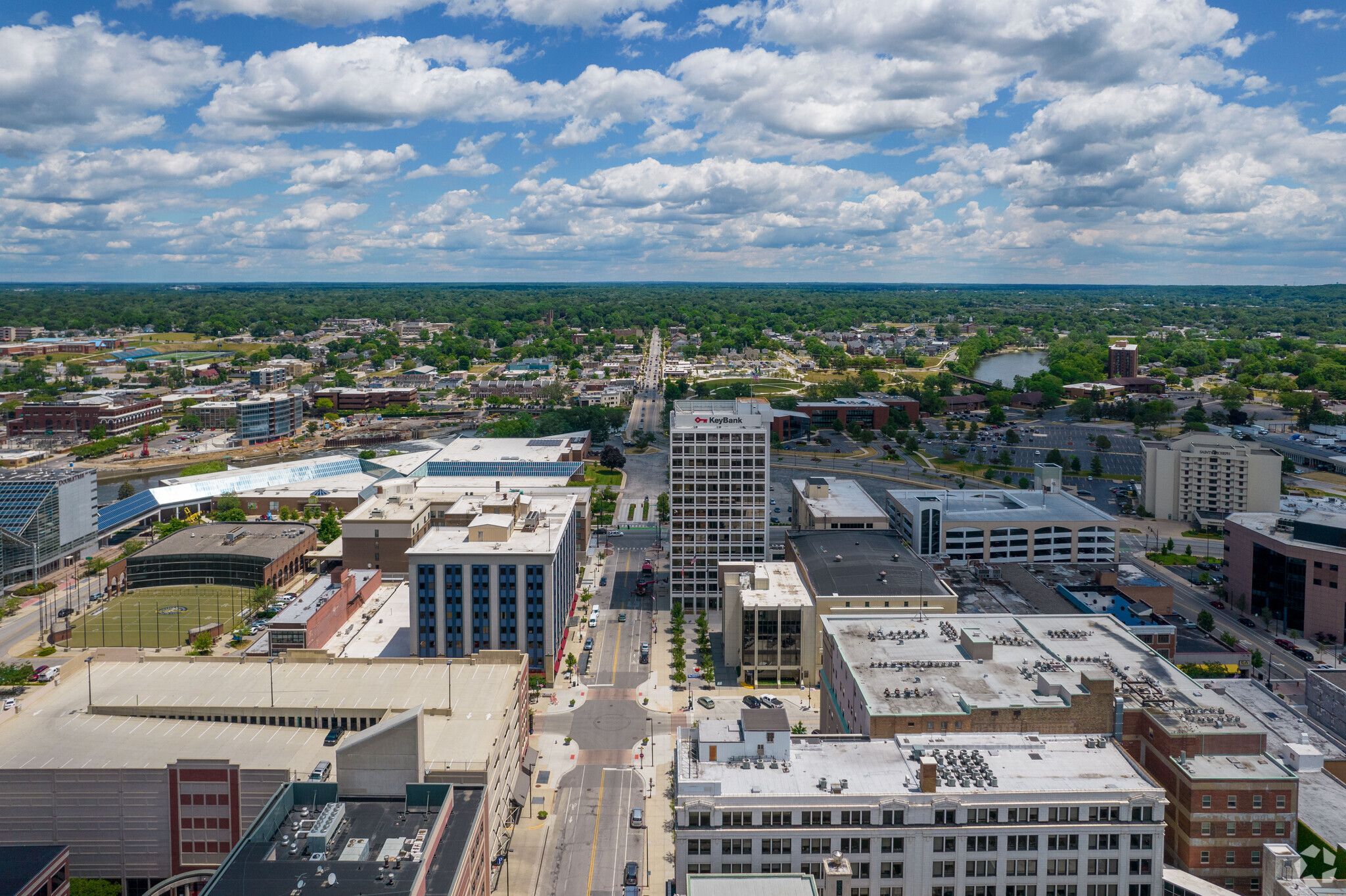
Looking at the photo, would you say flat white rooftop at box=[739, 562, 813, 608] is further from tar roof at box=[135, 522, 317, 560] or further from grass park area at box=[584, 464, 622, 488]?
grass park area at box=[584, 464, 622, 488]

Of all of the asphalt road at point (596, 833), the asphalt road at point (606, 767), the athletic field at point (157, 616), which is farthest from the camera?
the athletic field at point (157, 616)

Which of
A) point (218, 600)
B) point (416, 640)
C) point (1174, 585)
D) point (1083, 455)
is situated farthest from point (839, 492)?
point (1083, 455)

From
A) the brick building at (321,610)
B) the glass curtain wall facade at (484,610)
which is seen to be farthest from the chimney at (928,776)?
the brick building at (321,610)

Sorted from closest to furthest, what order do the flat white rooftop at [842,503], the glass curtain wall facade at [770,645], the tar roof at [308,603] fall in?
the glass curtain wall facade at [770,645]
the tar roof at [308,603]
the flat white rooftop at [842,503]

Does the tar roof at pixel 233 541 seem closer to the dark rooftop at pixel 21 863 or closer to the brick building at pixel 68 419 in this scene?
the dark rooftop at pixel 21 863

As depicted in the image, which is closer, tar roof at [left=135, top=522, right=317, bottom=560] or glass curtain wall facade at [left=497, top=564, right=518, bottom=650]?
glass curtain wall facade at [left=497, top=564, right=518, bottom=650]

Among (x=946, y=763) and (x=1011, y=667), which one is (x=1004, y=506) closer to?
(x=1011, y=667)

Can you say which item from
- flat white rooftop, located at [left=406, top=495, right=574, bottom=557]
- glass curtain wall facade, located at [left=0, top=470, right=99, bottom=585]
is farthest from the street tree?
glass curtain wall facade, located at [left=0, top=470, right=99, bottom=585]
